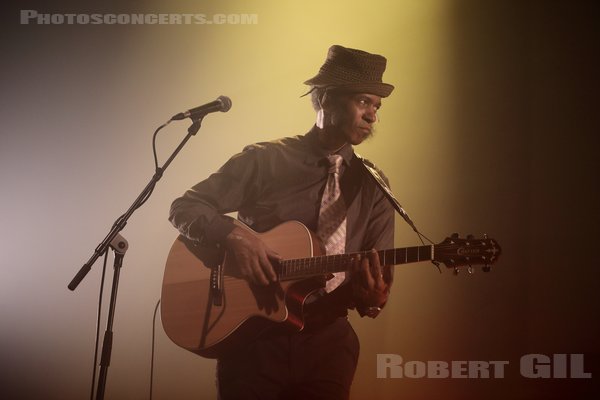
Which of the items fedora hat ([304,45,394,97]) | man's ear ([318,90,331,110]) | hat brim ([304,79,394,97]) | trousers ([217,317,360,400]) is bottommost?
trousers ([217,317,360,400])

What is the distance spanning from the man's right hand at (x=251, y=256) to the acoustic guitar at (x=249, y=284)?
0.09ft

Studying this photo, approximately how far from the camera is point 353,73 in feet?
9.47

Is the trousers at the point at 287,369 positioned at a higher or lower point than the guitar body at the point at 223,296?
lower

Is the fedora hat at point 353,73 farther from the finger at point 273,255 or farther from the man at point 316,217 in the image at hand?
the finger at point 273,255

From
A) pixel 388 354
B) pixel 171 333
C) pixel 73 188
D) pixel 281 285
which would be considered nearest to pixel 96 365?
pixel 171 333

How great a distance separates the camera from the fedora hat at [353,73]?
286 centimetres

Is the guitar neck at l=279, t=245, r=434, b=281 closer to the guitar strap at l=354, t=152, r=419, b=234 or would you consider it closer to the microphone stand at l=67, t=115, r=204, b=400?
the guitar strap at l=354, t=152, r=419, b=234

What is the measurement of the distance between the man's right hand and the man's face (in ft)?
2.14

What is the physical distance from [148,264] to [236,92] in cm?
97

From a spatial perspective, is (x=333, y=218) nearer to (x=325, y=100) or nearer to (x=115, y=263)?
(x=325, y=100)

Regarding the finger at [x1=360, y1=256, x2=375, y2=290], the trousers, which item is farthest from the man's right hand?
the finger at [x1=360, y1=256, x2=375, y2=290]

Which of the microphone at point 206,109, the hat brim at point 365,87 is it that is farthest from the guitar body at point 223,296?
the hat brim at point 365,87

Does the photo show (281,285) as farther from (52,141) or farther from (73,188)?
(52,141)

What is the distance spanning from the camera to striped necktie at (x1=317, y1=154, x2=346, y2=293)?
275 centimetres
